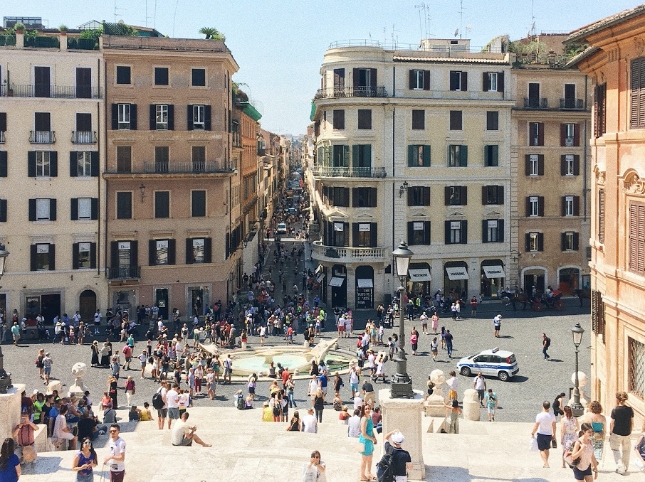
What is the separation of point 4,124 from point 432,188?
26.9 m

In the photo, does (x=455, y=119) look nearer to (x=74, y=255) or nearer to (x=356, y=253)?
(x=356, y=253)

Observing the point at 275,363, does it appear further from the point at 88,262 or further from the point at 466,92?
the point at 466,92

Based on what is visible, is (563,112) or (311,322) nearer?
(311,322)

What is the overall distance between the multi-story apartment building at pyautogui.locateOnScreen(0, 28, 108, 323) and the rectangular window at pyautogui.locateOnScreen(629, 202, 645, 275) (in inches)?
1359

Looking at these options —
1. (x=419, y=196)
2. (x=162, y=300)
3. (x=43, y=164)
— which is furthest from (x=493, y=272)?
(x=43, y=164)

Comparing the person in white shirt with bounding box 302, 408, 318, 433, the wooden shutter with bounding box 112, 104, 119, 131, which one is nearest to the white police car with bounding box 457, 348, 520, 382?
the person in white shirt with bounding box 302, 408, 318, 433

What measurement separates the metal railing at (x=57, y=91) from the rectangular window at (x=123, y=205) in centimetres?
592

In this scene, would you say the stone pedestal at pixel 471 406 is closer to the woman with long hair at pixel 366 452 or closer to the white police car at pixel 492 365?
the white police car at pixel 492 365

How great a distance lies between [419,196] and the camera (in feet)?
181

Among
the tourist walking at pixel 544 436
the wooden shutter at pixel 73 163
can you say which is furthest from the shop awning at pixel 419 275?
the tourist walking at pixel 544 436

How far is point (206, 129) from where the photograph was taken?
1988 inches

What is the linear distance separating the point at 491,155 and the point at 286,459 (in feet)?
134

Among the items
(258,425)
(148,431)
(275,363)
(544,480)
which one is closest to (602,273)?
(544,480)

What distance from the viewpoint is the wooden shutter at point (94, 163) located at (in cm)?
4897
